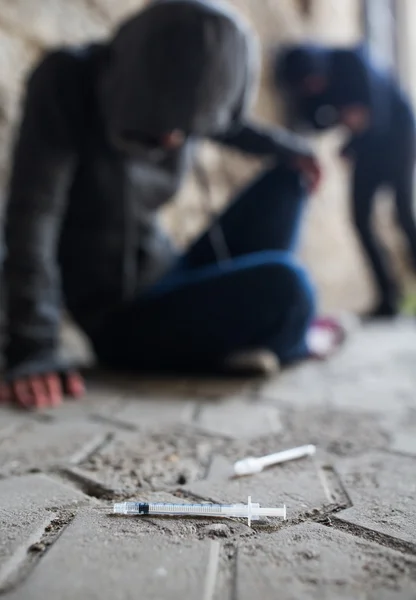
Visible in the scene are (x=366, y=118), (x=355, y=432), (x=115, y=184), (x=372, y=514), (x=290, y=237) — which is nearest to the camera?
(x=372, y=514)

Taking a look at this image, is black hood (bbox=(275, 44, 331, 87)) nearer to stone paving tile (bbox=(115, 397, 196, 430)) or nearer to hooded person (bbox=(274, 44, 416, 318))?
hooded person (bbox=(274, 44, 416, 318))

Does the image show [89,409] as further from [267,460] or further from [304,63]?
[304,63]

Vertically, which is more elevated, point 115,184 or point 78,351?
point 115,184

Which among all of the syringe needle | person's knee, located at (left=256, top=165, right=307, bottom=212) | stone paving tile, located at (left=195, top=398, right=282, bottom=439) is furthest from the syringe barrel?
person's knee, located at (left=256, top=165, right=307, bottom=212)

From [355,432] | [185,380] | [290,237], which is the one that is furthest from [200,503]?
[290,237]

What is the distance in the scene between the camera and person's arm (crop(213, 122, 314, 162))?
152 cm

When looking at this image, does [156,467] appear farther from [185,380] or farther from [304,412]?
[185,380]

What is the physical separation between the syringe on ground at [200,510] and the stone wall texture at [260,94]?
1304mm

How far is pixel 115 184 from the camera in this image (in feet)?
4.37

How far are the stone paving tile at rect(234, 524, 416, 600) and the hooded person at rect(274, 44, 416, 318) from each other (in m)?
2.40

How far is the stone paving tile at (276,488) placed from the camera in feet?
1.96

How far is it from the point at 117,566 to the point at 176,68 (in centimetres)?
90

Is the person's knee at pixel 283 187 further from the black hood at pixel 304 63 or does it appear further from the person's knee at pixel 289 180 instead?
the black hood at pixel 304 63

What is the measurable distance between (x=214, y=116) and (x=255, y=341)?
0.62m
